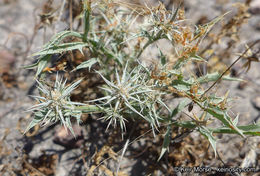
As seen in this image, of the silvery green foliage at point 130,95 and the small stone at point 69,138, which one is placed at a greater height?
the silvery green foliage at point 130,95

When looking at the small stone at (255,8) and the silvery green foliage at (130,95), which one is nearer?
the silvery green foliage at (130,95)

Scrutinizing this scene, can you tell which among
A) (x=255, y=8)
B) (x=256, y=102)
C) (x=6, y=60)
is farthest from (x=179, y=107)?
(x=255, y=8)

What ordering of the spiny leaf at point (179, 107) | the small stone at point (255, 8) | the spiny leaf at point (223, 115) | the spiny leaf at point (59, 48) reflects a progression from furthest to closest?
the small stone at point (255, 8), the spiny leaf at point (179, 107), the spiny leaf at point (59, 48), the spiny leaf at point (223, 115)

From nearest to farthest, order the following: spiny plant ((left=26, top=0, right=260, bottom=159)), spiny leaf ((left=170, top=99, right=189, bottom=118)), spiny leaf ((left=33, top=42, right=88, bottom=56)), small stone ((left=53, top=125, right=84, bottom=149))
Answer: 1. spiny plant ((left=26, top=0, right=260, bottom=159))
2. spiny leaf ((left=33, top=42, right=88, bottom=56))
3. spiny leaf ((left=170, top=99, right=189, bottom=118))
4. small stone ((left=53, top=125, right=84, bottom=149))

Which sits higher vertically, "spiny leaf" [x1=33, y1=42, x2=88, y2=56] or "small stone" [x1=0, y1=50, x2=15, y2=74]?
"spiny leaf" [x1=33, y1=42, x2=88, y2=56]

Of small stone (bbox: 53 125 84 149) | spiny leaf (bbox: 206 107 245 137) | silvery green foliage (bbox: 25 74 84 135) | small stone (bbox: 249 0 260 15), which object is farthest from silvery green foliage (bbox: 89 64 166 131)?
small stone (bbox: 249 0 260 15)

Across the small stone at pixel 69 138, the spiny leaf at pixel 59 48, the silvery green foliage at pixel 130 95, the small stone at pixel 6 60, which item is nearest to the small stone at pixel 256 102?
the silvery green foliage at pixel 130 95

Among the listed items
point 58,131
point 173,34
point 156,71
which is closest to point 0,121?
point 58,131

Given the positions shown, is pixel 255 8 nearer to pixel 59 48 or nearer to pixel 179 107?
pixel 179 107

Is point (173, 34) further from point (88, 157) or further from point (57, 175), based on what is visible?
point (57, 175)

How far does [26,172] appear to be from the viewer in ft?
6.07

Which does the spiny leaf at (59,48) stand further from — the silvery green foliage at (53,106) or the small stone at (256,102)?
the small stone at (256,102)

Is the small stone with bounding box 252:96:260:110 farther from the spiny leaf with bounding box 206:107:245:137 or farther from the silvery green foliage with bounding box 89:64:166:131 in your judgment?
the silvery green foliage with bounding box 89:64:166:131

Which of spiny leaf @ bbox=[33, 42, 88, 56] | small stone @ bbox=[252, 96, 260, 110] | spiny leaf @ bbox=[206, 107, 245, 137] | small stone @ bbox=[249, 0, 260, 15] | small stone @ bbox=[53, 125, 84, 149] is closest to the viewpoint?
spiny leaf @ bbox=[206, 107, 245, 137]
